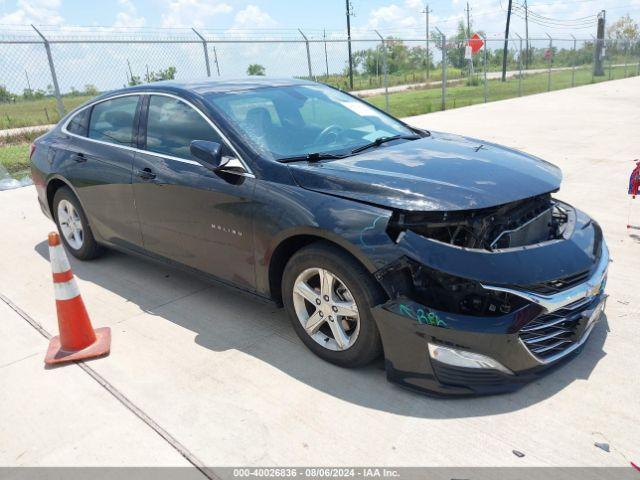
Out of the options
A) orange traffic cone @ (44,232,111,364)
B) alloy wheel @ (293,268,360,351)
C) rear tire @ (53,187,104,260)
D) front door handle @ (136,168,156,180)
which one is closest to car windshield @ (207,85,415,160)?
front door handle @ (136,168,156,180)

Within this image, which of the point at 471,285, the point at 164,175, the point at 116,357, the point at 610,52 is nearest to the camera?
the point at 471,285

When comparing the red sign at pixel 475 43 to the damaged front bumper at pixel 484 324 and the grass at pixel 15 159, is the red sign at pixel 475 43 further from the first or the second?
the damaged front bumper at pixel 484 324

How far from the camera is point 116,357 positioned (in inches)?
137

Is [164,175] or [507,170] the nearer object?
[507,170]

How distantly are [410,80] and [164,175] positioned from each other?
37.9 metres

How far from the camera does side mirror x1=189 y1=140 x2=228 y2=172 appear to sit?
11.0 ft

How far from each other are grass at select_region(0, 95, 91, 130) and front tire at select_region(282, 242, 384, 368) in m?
8.08

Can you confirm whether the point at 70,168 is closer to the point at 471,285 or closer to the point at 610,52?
the point at 471,285

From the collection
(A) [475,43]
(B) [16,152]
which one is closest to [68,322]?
(B) [16,152]

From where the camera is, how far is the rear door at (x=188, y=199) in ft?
11.4

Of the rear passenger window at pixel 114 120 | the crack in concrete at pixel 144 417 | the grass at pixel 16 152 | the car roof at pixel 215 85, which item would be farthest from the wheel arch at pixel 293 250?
the grass at pixel 16 152

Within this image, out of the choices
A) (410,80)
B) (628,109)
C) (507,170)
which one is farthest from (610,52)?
(507,170)

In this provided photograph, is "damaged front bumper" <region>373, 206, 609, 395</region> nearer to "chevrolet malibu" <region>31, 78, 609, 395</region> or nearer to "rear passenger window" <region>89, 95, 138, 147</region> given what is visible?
"chevrolet malibu" <region>31, 78, 609, 395</region>

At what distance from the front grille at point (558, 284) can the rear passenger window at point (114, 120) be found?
10.3 ft
